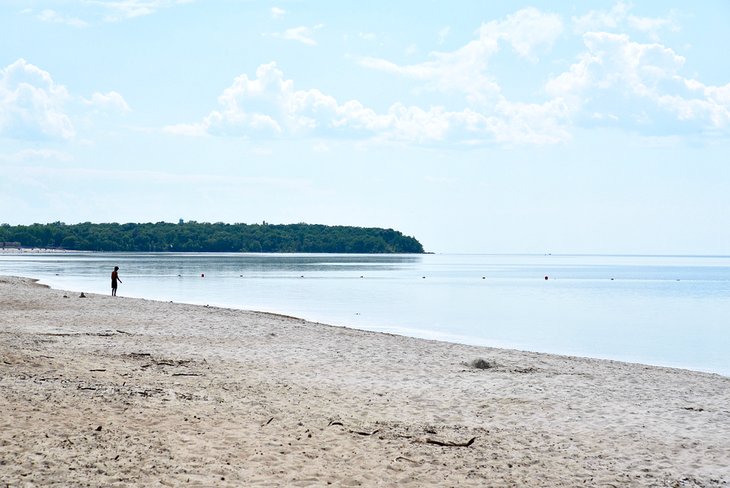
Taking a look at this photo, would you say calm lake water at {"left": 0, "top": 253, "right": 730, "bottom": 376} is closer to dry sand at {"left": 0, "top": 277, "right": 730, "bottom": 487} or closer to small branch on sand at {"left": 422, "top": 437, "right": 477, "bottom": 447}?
dry sand at {"left": 0, "top": 277, "right": 730, "bottom": 487}

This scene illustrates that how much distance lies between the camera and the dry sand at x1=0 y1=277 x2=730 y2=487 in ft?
30.0

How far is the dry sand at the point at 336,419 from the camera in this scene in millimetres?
9156

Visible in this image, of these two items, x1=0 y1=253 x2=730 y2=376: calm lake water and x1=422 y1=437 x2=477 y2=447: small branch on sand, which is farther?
x1=0 y1=253 x2=730 y2=376: calm lake water

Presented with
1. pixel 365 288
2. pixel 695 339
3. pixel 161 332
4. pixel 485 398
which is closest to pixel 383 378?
pixel 485 398

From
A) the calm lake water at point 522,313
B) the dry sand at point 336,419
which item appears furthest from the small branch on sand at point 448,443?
the calm lake water at point 522,313

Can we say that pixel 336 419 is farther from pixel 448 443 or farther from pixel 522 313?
pixel 522 313

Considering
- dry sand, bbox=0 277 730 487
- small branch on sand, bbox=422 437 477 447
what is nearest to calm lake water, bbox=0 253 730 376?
dry sand, bbox=0 277 730 487

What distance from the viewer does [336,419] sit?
11734mm

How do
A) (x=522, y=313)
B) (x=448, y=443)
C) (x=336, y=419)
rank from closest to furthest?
(x=448, y=443) < (x=336, y=419) < (x=522, y=313)

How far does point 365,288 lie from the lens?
223 ft

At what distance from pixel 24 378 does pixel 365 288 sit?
5593 cm

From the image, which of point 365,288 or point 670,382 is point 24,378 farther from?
point 365,288

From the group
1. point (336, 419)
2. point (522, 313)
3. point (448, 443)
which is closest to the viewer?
point (448, 443)

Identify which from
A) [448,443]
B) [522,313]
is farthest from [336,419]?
[522,313]
